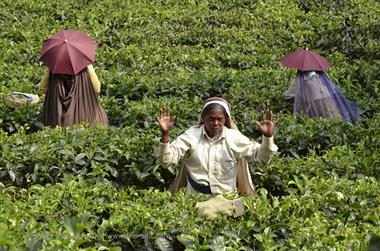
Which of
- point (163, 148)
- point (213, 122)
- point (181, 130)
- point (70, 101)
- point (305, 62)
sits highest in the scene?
point (305, 62)

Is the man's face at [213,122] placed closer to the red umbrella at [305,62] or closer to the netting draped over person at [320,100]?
the netting draped over person at [320,100]

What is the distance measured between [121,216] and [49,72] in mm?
3204

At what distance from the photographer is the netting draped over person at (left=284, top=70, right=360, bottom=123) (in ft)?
23.6

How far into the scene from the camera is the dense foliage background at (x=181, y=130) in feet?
12.8

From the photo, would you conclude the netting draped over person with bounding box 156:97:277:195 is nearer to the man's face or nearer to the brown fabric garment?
the man's face

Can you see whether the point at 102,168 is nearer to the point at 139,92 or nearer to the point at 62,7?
the point at 139,92

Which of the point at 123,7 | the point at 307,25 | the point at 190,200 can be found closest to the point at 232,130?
the point at 190,200

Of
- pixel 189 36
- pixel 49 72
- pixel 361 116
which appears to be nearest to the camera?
pixel 49 72

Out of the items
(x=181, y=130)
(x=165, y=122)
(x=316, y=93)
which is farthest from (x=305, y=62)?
(x=165, y=122)

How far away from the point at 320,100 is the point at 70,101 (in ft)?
9.25

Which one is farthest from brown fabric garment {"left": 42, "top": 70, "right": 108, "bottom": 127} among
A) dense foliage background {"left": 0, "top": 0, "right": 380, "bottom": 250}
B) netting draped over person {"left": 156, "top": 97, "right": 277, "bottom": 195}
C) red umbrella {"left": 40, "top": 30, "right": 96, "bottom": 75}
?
netting draped over person {"left": 156, "top": 97, "right": 277, "bottom": 195}

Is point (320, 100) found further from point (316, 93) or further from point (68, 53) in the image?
point (68, 53)

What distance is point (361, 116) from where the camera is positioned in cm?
727

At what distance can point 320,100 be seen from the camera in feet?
23.7
